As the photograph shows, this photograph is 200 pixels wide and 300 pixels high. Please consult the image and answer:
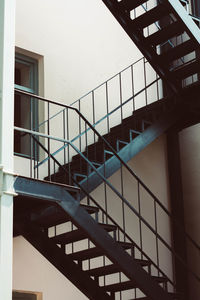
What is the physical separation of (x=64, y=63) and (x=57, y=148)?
61.7 inches

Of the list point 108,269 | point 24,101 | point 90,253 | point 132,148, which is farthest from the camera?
point 24,101

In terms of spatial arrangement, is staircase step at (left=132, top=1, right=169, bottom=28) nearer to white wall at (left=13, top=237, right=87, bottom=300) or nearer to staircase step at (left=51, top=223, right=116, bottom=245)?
staircase step at (left=51, top=223, right=116, bottom=245)

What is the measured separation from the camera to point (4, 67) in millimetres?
6121

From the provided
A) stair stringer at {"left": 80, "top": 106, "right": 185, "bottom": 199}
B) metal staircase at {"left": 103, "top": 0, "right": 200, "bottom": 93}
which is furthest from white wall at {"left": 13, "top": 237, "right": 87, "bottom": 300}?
metal staircase at {"left": 103, "top": 0, "right": 200, "bottom": 93}

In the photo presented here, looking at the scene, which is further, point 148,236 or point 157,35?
point 148,236

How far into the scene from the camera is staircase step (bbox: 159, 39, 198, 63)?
9172 millimetres

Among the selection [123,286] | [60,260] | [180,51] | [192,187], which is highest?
[180,51]

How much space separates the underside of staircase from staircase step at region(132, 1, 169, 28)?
0.6 inches

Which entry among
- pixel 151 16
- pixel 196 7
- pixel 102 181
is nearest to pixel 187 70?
pixel 151 16

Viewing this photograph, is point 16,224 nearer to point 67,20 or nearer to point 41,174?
point 41,174

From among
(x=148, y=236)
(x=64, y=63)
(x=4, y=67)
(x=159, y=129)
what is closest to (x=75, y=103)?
(x=64, y=63)

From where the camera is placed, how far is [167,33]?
9219mm

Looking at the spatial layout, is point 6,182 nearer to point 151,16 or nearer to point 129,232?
point 151,16

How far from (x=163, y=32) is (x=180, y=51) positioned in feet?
1.36
